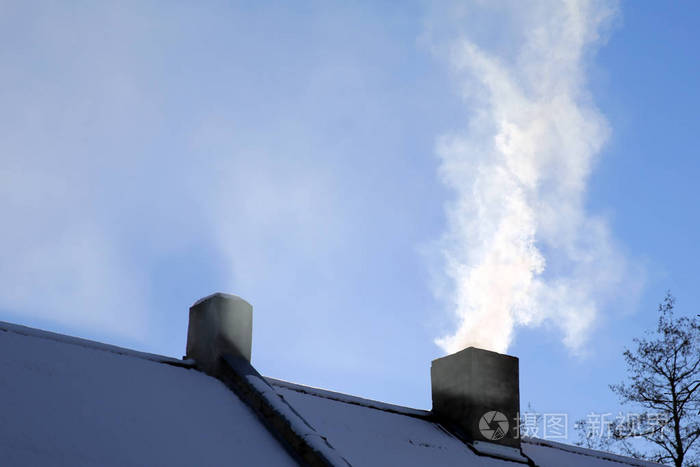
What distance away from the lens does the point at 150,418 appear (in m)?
8.50

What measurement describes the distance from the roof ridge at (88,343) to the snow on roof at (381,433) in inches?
59.3

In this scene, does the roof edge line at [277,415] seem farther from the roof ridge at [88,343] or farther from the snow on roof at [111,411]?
the roof ridge at [88,343]

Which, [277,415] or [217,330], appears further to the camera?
[217,330]

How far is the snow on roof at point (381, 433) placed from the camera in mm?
10266

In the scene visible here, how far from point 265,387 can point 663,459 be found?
17.2m

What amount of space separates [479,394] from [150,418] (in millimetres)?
6596

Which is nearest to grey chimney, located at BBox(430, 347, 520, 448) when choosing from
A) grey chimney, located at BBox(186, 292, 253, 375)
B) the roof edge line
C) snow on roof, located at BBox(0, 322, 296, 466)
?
grey chimney, located at BBox(186, 292, 253, 375)

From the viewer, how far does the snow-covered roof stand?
7.28 meters

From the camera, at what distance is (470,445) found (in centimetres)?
1268

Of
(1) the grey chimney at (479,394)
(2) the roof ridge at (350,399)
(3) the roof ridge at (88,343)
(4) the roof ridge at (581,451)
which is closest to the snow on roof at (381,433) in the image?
(2) the roof ridge at (350,399)

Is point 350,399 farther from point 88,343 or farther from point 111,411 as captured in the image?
point 111,411

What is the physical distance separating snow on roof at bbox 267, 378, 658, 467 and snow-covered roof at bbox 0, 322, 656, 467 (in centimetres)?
3

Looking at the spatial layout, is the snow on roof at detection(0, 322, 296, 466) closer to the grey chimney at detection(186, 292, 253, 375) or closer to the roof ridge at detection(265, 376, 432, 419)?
the grey chimney at detection(186, 292, 253, 375)

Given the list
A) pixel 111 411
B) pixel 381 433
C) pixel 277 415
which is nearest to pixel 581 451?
pixel 381 433
